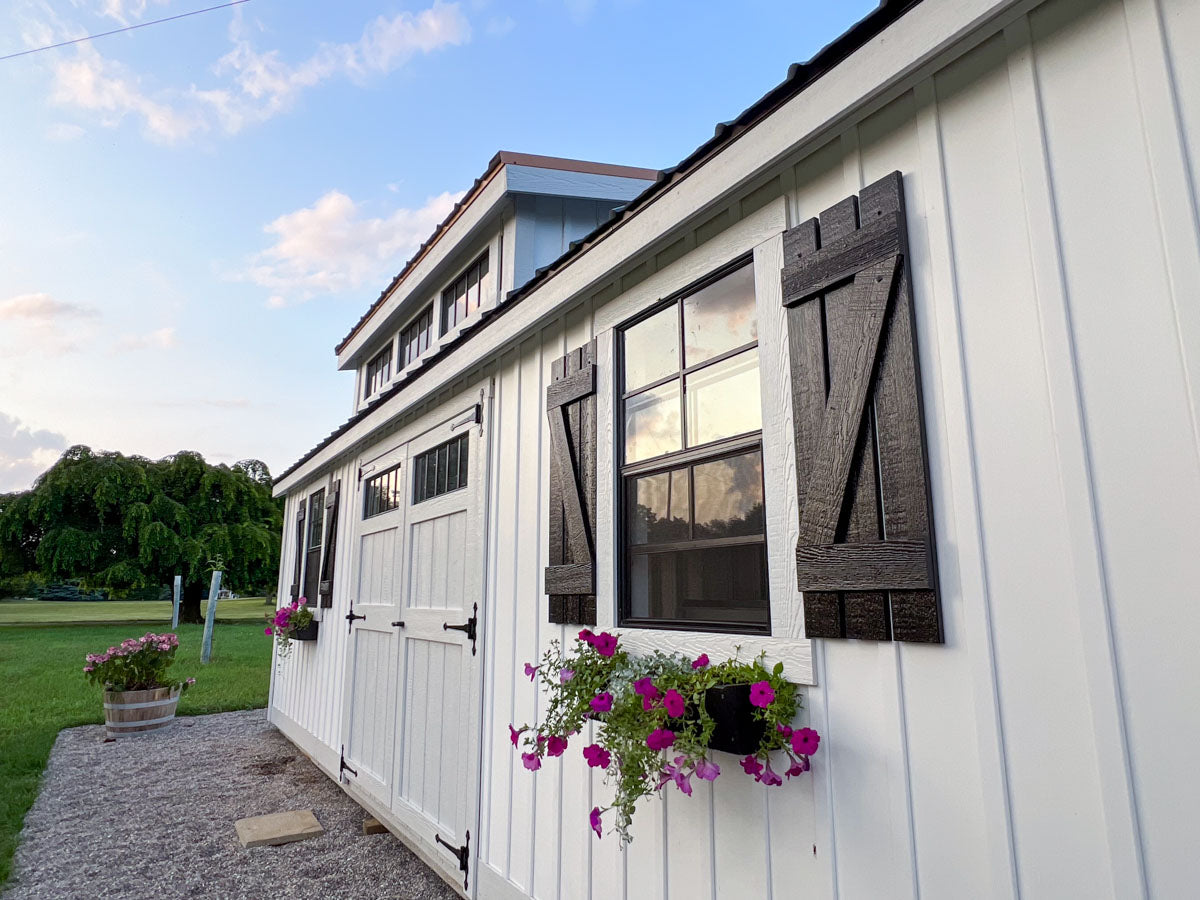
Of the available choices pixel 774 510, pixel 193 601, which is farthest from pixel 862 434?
pixel 193 601

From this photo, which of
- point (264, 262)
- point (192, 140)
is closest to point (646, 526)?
point (192, 140)

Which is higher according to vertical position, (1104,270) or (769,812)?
(1104,270)

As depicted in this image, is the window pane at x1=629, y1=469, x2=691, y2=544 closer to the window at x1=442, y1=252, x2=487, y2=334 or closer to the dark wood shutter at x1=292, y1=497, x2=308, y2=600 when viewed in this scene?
the window at x1=442, y1=252, x2=487, y2=334

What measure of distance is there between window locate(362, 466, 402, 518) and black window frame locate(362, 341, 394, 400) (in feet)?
7.12

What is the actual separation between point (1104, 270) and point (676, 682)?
4.26 ft

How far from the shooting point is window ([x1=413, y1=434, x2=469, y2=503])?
12.1 ft

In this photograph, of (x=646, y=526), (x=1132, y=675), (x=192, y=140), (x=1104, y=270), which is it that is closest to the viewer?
(x=1132, y=675)

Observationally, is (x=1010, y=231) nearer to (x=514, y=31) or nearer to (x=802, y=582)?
(x=802, y=582)

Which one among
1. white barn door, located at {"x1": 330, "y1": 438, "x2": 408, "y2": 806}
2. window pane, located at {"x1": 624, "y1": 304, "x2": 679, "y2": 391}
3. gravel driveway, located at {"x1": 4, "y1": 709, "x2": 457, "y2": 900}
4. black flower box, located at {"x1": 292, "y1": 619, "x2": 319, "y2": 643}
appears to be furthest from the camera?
black flower box, located at {"x1": 292, "y1": 619, "x2": 319, "y2": 643}

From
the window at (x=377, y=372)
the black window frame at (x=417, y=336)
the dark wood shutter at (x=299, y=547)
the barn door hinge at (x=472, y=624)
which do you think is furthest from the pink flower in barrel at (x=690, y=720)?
the window at (x=377, y=372)

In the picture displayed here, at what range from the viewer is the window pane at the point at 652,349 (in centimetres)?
230

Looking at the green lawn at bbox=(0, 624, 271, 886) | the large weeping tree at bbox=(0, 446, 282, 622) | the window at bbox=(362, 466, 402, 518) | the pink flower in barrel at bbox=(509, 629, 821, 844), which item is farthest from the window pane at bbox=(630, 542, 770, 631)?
the large weeping tree at bbox=(0, 446, 282, 622)

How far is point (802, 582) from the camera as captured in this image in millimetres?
1676

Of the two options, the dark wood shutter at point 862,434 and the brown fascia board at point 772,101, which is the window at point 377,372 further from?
the dark wood shutter at point 862,434
